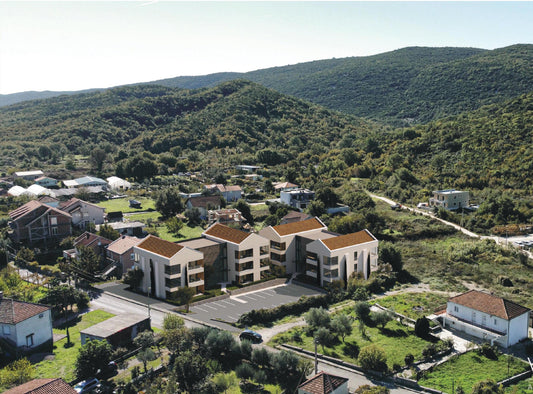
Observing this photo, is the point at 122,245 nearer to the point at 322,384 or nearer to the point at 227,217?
the point at 227,217

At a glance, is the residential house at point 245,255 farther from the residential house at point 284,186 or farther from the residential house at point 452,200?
the residential house at point 284,186

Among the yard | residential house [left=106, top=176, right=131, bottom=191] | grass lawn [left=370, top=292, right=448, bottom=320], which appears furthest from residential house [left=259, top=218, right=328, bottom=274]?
residential house [left=106, top=176, right=131, bottom=191]

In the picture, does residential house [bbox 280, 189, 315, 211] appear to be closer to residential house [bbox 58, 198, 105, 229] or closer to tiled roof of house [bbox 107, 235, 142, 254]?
residential house [bbox 58, 198, 105, 229]

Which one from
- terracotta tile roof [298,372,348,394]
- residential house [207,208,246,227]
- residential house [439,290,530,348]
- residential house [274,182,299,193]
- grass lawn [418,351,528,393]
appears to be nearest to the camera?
terracotta tile roof [298,372,348,394]

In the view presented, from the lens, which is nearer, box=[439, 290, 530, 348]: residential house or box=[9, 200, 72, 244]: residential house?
box=[439, 290, 530, 348]: residential house

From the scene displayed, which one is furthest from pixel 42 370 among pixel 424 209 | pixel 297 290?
pixel 424 209

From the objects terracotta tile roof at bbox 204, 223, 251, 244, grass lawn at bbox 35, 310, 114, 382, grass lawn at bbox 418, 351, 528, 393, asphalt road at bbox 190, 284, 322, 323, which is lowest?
asphalt road at bbox 190, 284, 322, 323
